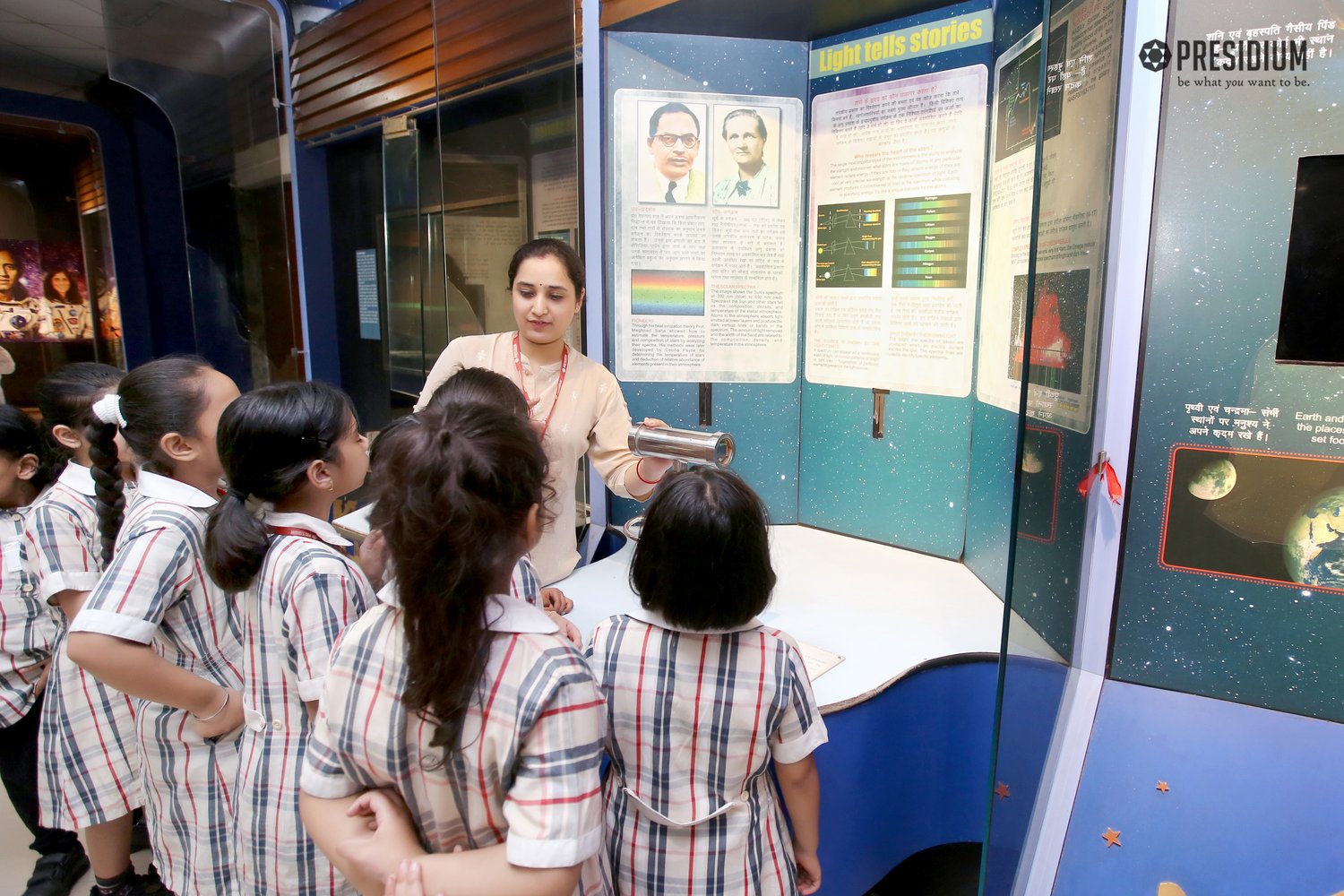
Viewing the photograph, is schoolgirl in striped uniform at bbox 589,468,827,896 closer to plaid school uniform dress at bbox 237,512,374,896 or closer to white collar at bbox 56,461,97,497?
plaid school uniform dress at bbox 237,512,374,896

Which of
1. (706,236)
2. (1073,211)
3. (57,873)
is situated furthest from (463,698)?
(57,873)

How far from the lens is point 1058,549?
1225 millimetres

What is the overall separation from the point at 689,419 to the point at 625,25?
3.41 feet

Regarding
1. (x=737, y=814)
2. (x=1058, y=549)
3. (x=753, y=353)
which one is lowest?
(x=737, y=814)

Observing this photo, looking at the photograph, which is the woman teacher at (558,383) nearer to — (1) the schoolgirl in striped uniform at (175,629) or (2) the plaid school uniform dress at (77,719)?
(1) the schoolgirl in striped uniform at (175,629)

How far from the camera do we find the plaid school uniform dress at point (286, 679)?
1037 millimetres

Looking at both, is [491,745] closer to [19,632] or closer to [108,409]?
[108,409]

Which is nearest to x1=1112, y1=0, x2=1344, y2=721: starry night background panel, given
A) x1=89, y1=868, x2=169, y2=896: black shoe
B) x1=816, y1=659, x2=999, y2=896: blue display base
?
x1=816, y1=659, x2=999, y2=896: blue display base

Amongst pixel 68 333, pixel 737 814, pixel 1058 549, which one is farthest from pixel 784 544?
pixel 68 333

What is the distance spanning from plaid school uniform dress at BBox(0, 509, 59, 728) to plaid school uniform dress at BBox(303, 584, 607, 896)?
1.36m

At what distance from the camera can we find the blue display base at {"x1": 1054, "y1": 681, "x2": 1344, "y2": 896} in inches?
39.3

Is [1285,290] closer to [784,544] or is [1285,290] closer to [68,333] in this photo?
[784,544]

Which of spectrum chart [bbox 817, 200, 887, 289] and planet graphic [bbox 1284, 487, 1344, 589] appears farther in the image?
spectrum chart [bbox 817, 200, 887, 289]

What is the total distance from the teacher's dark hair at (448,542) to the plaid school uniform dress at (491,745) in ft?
0.10
